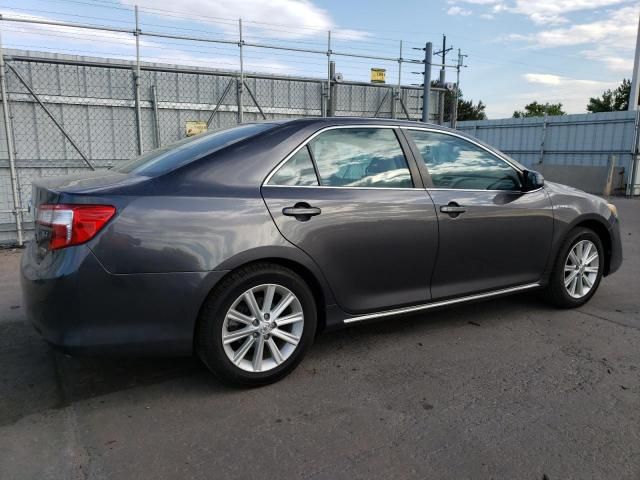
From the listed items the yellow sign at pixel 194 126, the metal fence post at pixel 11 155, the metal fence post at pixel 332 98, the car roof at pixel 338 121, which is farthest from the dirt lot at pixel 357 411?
the metal fence post at pixel 332 98

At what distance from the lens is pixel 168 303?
2699mm

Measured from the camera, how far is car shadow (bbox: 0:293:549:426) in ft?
9.72

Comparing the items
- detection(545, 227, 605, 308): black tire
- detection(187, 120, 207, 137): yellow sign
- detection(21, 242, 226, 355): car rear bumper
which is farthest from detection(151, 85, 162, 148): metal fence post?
detection(545, 227, 605, 308): black tire

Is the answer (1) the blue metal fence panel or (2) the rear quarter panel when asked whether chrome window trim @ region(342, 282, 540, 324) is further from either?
(1) the blue metal fence panel

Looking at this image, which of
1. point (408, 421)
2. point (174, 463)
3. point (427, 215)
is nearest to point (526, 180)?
point (427, 215)

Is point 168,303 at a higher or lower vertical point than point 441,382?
higher

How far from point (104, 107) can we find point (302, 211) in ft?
18.2

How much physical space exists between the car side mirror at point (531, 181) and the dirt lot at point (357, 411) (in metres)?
1.09

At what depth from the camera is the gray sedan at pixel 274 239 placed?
8.56ft

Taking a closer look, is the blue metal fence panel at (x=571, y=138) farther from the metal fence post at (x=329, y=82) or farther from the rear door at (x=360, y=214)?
the rear door at (x=360, y=214)

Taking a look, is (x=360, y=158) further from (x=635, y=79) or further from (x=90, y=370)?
(x=635, y=79)

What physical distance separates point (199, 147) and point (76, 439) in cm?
175

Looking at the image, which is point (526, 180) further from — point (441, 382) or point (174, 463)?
point (174, 463)

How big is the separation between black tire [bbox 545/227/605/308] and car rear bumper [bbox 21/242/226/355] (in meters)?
2.91
